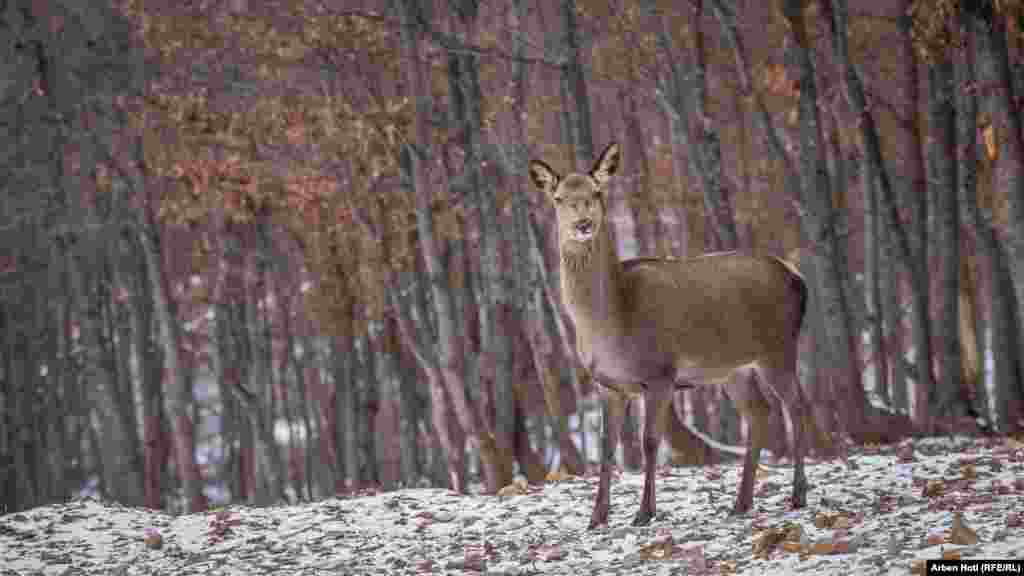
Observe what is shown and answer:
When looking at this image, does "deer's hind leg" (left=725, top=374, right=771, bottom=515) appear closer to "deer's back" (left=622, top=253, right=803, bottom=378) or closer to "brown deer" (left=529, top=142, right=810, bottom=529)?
"brown deer" (left=529, top=142, right=810, bottom=529)

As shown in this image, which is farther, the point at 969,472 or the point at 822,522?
the point at 969,472

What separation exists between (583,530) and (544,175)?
10.0 ft

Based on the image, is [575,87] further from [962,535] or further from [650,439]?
[962,535]

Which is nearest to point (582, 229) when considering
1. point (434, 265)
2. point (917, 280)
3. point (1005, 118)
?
point (1005, 118)

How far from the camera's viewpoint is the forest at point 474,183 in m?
19.5

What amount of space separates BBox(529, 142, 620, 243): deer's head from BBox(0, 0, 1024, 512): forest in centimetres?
417

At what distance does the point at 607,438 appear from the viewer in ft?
37.5

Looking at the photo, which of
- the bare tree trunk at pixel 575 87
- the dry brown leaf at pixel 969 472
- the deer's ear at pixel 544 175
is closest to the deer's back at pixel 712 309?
the deer's ear at pixel 544 175

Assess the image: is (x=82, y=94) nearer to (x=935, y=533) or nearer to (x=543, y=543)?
(x=543, y=543)

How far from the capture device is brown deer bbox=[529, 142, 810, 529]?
1123 centimetres

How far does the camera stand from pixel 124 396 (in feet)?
107

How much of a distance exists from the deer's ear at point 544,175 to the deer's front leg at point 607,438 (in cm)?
177

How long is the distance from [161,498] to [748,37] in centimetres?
1535

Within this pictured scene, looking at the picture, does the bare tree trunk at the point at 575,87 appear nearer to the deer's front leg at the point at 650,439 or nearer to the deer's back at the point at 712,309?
the deer's back at the point at 712,309
